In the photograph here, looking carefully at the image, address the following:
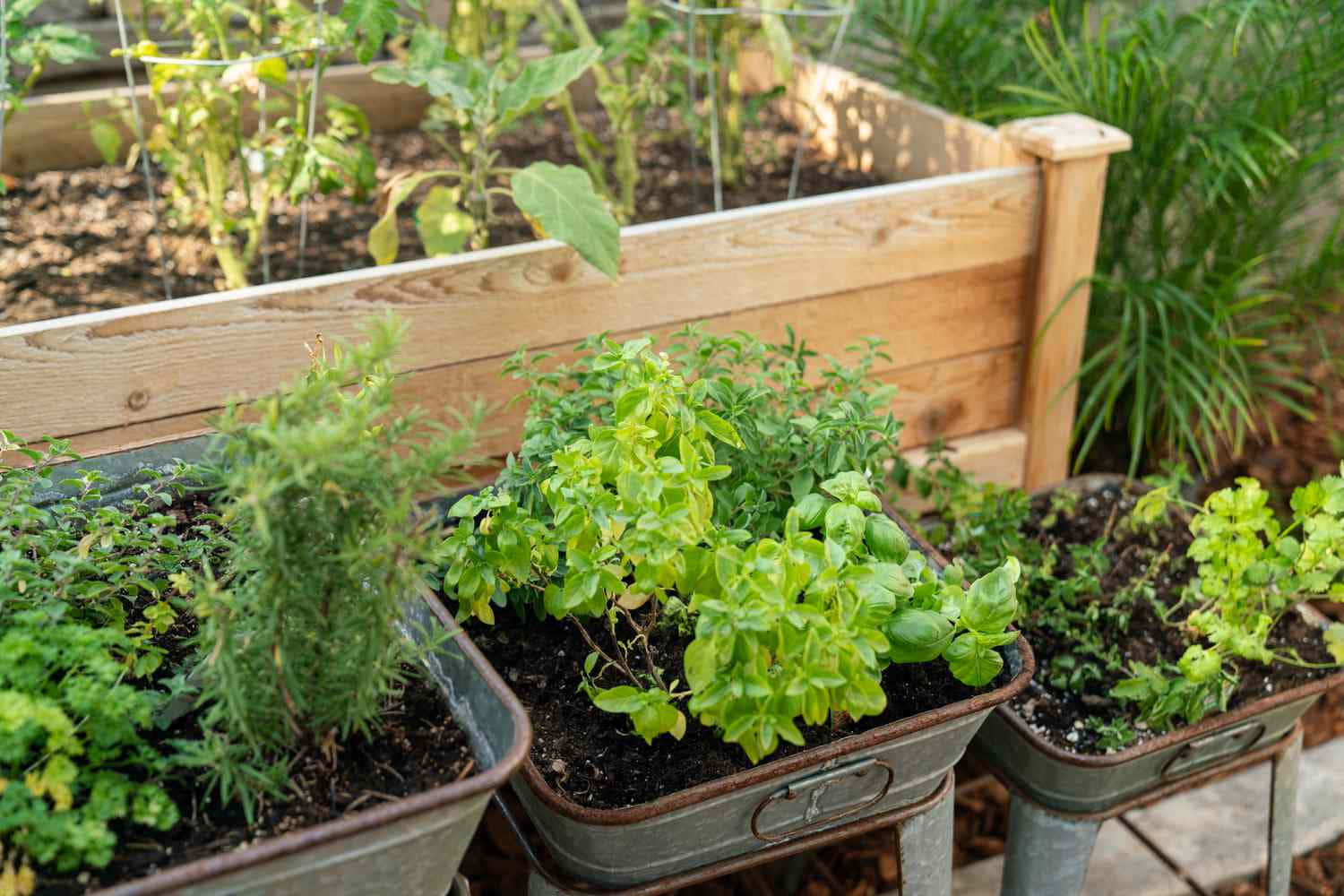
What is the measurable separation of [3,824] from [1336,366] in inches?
99.6

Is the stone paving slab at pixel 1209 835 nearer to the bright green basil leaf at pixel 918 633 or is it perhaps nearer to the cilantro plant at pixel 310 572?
the bright green basil leaf at pixel 918 633

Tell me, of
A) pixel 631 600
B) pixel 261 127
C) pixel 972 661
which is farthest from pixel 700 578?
pixel 261 127

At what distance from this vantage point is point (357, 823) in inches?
31.7

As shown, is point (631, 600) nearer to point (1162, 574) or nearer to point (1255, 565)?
point (1255, 565)

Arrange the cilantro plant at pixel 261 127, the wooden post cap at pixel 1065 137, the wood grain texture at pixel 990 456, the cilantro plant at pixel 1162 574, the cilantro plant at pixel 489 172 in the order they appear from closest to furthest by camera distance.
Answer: the cilantro plant at pixel 1162 574 < the cilantro plant at pixel 489 172 < the cilantro plant at pixel 261 127 < the wooden post cap at pixel 1065 137 < the wood grain texture at pixel 990 456

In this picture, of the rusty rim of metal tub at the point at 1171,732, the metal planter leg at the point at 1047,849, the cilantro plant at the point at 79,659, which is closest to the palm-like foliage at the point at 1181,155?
the rusty rim of metal tub at the point at 1171,732

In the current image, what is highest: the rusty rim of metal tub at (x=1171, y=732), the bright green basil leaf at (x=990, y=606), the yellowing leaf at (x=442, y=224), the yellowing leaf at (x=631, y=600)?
the yellowing leaf at (x=442, y=224)

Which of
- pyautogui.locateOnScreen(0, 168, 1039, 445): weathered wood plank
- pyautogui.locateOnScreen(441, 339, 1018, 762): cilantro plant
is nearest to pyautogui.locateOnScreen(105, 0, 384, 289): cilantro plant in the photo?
pyautogui.locateOnScreen(0, 168, 1039, 445): weathered wood plank

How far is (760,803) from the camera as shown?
1062 mm

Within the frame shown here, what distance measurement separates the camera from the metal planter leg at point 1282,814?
151 cm

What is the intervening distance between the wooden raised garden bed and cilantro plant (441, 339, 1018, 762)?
1.40ft

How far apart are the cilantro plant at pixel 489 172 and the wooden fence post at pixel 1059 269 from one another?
0.69 metres

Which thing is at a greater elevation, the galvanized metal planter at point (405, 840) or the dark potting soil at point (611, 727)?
the galvanized metal planter at point (405, 840)

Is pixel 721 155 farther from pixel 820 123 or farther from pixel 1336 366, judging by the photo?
pixel 1336 366
